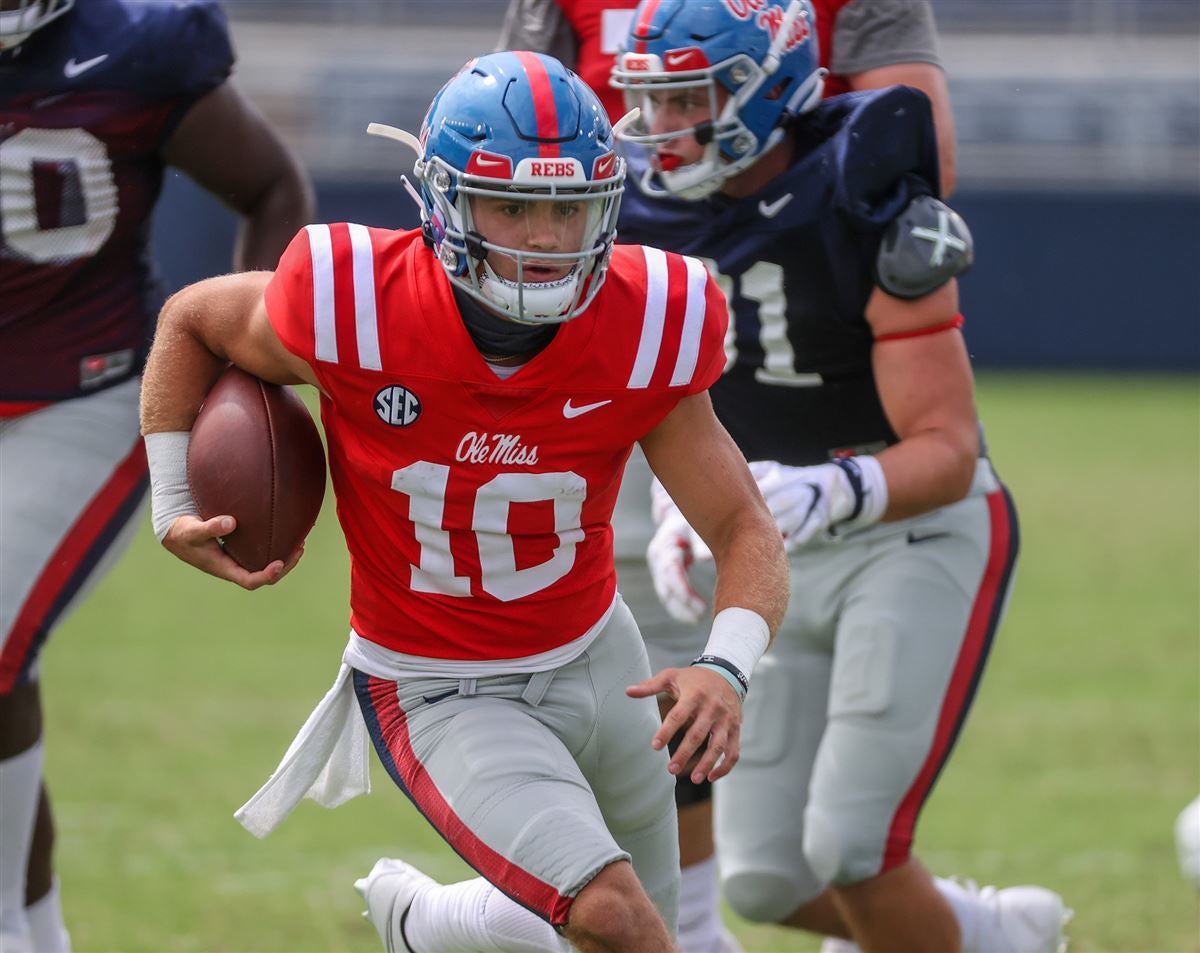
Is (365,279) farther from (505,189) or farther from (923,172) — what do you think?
(923,172)

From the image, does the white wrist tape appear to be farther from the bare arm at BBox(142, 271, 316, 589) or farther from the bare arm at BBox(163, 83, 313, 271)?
the bare arm at BBox(163, 83, 313, 271)

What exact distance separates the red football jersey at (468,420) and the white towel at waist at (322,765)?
135mm

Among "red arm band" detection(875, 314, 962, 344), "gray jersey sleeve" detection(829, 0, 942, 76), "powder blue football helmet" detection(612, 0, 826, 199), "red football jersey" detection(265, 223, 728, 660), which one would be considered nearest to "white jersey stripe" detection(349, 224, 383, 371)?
"red football jersey" detection(265, 223, 728, 660)

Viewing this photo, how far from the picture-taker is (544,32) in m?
4.16

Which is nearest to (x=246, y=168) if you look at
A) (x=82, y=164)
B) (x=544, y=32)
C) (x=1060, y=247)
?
(x=82, y=164)

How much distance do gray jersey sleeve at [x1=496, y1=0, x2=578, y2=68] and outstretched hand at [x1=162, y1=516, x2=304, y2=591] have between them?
5.51ft

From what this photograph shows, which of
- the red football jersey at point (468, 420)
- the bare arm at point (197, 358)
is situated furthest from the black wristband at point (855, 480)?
the bare arm at point (197, 358)

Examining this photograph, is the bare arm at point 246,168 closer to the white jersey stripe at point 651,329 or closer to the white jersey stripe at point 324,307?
the white jersey stripe at point 324,307

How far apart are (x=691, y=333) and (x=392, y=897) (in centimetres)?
115

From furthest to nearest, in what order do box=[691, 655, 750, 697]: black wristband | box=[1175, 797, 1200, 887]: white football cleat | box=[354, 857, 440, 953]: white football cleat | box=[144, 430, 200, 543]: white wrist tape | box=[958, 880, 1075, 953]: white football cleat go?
box=[1175, 797, 1200, 887]: white football cleat
box=[958, 880, 1075, 953]: white football cleat
box=[354, 857, 440, 953]: white football cleat
box=[144, 430, 200, 543]: white wrist tape
box=[691, 655, 750, 697]: black wristband

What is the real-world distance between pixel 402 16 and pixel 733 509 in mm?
16517

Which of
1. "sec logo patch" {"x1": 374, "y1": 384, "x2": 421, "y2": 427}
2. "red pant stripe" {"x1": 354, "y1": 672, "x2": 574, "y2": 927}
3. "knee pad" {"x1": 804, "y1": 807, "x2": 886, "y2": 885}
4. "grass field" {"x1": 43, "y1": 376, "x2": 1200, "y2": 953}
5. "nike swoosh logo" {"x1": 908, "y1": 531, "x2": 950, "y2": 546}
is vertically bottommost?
"grass field" {"x1": 43, "y1": 376, "x2": 1200, "y2": 953}

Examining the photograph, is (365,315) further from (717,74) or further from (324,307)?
(717,74)

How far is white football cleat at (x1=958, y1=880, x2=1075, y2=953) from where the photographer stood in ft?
12.3
